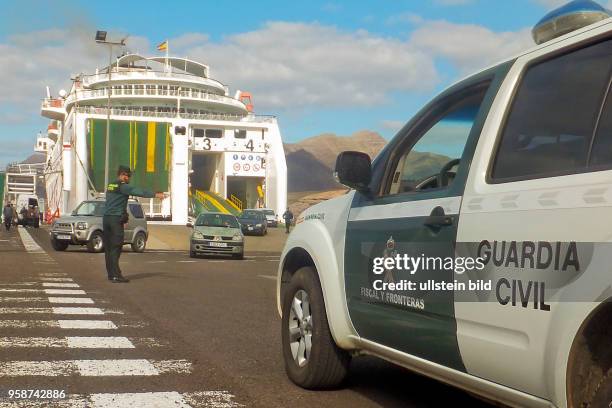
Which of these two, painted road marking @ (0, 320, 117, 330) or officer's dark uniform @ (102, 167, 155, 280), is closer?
painted road marking @ (0, 320, 117, 330)

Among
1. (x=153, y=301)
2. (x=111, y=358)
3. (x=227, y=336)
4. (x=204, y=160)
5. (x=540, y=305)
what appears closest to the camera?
(x=540, y=305)

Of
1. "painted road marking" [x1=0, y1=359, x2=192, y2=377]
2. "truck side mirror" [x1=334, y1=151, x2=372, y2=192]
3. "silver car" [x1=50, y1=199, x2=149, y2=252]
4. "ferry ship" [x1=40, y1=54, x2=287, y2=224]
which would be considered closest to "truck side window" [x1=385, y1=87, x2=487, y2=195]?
"truck side mirror" [x1=334, y1=151, x2=372, y2=192]

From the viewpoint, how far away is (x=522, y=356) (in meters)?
2.61

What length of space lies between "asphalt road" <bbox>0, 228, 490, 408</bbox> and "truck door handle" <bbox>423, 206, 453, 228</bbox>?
59.4 inches

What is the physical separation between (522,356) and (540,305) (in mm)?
218

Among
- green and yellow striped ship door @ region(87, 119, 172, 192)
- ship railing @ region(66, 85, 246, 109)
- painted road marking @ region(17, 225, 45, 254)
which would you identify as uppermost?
ship railing @ region(66, 85, 246, 109)

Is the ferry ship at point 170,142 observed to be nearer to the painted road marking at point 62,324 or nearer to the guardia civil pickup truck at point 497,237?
the painted road marking at point 62,324

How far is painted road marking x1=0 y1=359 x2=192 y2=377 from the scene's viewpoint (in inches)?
185

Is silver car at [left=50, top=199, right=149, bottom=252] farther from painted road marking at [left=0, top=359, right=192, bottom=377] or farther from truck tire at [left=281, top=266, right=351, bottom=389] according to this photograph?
truck tire at [left=281, top=266, right=351, bottom=389]

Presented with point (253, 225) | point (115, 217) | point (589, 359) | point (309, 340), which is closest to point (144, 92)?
point (253, 225)

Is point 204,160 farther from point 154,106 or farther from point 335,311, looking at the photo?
point 335,311

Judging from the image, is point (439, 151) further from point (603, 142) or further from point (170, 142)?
point (170, 142)

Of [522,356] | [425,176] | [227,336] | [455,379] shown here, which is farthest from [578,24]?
[227,336]

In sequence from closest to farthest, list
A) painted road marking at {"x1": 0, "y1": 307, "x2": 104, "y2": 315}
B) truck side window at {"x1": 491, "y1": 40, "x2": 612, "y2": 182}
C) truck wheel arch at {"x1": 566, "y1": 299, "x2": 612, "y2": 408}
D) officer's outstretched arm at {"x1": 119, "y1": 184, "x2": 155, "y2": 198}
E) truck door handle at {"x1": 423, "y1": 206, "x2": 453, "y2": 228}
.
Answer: truck wheel arch at {"x1": 566, "y1": 299, "x2": 612, "y2": 408}
truck side window at {"x1": 491, "y1": 40, "x2": 612, "y2": 182}
truck door handle at {"x1": 423, "y1": 206, "x2": 453, "y2": 228}
painted road marking at {"x1": 0, "y1": 307, "x2": 104, "y2": 315}
officer's outstretched arm at {"x1": 119, "y1": 184, "x2": 155, "y2": 198}
